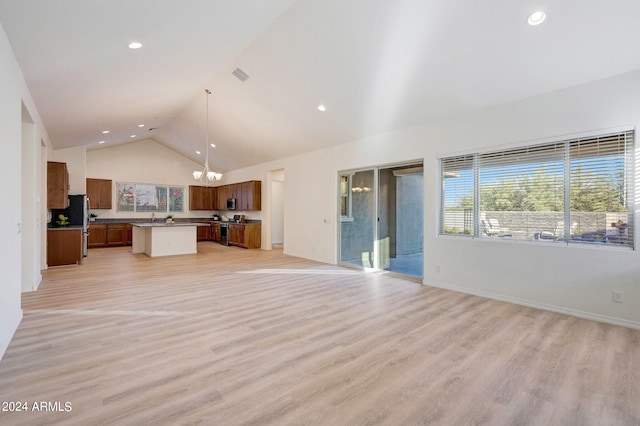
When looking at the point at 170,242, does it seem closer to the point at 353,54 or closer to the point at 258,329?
the point at 258,329

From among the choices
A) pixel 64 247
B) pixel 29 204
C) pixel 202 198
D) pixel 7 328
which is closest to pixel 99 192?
pixel 202 198

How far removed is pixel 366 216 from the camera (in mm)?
6332

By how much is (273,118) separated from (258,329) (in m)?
4.73

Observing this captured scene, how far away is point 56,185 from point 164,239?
255 cm

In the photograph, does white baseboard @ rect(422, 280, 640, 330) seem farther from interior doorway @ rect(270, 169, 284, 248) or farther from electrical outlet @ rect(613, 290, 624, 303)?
interior doorway @ rect(270, 169, 284, 248)

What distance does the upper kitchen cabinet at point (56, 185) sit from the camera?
625cm

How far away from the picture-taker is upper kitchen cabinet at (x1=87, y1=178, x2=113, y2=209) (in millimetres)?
9789

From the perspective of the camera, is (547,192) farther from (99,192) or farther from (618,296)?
(99,192)

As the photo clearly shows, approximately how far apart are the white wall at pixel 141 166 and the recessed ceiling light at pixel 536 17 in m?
11.3

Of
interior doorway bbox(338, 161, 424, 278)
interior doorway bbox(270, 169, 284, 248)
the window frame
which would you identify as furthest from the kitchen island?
interior doorway bbox(338, 161, 424, 278)

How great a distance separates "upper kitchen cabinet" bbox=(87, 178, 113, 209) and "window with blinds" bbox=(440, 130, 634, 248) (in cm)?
1036

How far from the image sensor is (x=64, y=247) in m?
6.43

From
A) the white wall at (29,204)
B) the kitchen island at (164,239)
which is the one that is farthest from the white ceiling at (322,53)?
the kitchen island at (164,239)

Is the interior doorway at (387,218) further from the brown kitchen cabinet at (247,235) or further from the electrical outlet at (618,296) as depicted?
the brown kitchen cabinet at (247,235)
